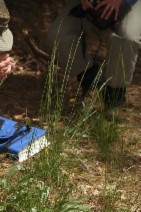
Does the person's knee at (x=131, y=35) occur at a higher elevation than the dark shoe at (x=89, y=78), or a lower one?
higher

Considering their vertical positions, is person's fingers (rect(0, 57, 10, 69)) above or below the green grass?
above

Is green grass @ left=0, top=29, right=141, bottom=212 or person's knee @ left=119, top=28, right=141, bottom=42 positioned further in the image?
person's knee @ left=119, top=28, right=141, bottom=42

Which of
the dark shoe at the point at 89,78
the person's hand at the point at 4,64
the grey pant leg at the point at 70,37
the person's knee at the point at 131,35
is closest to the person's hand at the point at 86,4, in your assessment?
the grey pant leg at the point at 70,37

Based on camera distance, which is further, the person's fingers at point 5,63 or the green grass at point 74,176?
the person's fingers at point 5,63

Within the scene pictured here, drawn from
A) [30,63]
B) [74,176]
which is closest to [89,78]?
[30,63]

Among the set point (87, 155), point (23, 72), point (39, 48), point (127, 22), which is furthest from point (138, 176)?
point (39, 48)

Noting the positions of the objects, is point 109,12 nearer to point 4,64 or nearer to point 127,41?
point 127,41

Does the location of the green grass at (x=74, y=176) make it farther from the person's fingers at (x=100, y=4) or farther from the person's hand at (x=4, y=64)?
the person's fingers at (x=100, y=4)

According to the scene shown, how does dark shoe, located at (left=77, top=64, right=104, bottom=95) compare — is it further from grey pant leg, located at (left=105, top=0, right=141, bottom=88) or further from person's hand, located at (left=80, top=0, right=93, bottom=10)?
person's hand, located at (left=80, top=0, right=93, bottom=10)

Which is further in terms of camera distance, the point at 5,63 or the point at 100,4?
the point at 100,4

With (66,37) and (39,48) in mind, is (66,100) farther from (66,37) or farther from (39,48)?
(39,48)

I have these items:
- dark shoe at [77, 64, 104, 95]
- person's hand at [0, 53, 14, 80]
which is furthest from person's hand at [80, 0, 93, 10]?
person's hand at [0, 53, 14, 80]

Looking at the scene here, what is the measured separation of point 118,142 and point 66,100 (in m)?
1.04

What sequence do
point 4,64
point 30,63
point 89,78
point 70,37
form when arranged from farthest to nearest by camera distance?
1. point 30,63
2. point 89,78
3. point 70,37
4. point 4,64
